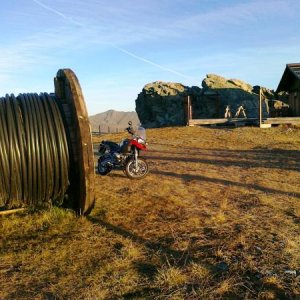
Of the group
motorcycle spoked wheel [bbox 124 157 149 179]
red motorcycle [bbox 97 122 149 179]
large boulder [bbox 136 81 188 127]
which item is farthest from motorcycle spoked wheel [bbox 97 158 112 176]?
large boulder [bbox 136 81 188 127]

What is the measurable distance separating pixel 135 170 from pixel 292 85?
2475 cm

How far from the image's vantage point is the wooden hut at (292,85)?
95.5 feet

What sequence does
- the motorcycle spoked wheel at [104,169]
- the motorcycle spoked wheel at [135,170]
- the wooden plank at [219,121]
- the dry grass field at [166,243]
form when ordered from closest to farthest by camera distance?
1. the dry grass field at [166,243]
2. the motorcycle spoked wheel at [135,170]
3. the motorcycle spoked wheel at [104,169]
4. the wooden plank at [219,121]

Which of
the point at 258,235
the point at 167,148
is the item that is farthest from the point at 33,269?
the point at 167,148

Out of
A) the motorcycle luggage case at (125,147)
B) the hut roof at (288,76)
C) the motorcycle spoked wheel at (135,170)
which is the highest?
the hut roof at (288,76)

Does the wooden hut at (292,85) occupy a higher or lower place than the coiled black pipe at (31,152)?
higher

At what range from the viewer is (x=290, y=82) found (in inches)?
1258

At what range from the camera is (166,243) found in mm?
5574

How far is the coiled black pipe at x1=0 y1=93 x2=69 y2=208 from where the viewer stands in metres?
6.21

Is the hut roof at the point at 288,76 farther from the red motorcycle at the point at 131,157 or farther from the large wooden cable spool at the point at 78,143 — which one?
the large wooden cable spool at the point at 78,143

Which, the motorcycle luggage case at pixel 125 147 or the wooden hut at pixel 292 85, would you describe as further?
the wooden hut at pixel 292 85

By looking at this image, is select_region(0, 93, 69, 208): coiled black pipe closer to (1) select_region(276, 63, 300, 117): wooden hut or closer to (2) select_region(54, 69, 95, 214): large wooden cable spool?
(2) select_region(54, 69, 95, 214): large wooden cable spool

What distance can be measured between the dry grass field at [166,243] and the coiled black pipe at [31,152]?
0.59 metres

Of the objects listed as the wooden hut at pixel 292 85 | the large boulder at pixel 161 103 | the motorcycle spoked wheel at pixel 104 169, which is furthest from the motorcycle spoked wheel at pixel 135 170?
the large boulder at pixel 161 103
